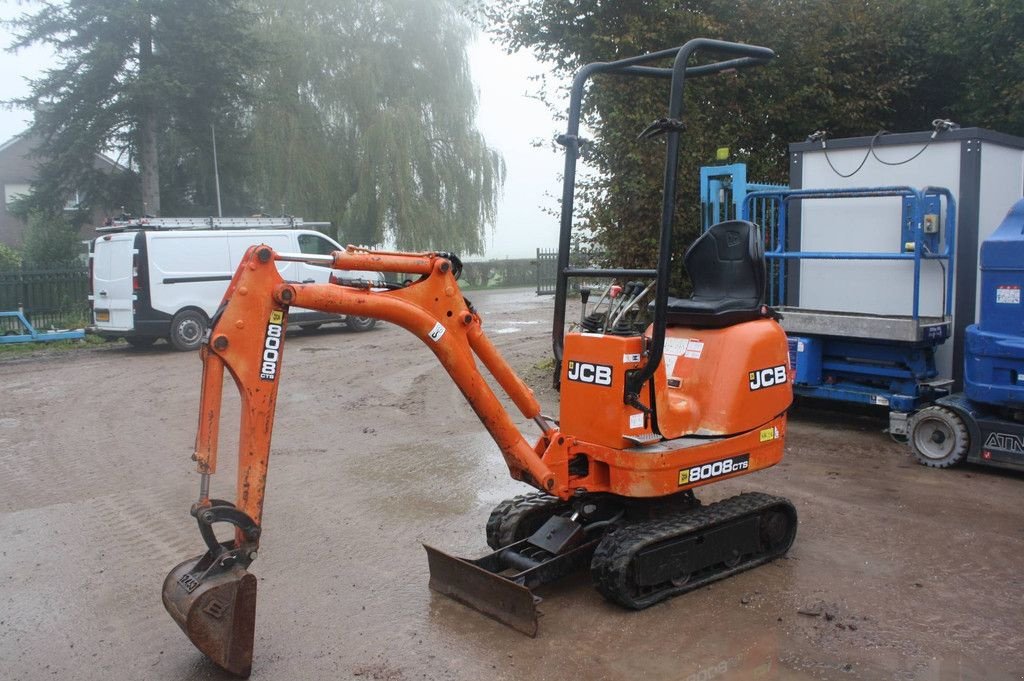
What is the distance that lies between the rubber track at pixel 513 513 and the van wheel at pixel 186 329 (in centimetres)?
1143

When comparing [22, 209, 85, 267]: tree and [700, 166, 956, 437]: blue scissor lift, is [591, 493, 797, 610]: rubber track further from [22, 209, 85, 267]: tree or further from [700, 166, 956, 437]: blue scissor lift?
[22, 209, 85, 267]: tree

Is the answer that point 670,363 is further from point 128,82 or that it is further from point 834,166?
point 128,82

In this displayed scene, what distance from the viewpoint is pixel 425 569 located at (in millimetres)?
5277

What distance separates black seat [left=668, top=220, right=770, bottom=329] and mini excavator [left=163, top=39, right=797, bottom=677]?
0.04 ft

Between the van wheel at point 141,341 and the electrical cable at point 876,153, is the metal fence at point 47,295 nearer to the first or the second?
the van wheel at point 141,341

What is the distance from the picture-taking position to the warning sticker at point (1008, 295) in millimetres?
6645

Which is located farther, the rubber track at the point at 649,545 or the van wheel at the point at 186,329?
the van wheel at the point at 186,329

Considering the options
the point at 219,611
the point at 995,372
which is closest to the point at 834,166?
the point at 995,372

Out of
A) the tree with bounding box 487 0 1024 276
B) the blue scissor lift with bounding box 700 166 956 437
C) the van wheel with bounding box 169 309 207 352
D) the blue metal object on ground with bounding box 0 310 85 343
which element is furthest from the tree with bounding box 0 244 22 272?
the blue scissor lift with bounding box 700 166 956 437

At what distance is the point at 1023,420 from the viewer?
6.92 m

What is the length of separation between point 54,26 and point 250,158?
18.7 ft

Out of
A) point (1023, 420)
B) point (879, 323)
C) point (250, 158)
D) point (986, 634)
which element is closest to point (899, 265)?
point (879, 323)

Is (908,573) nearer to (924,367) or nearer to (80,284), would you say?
(924,367)

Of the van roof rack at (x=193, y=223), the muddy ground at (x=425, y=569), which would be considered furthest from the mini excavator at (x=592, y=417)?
the van roof rack at (x=193, y=223)
